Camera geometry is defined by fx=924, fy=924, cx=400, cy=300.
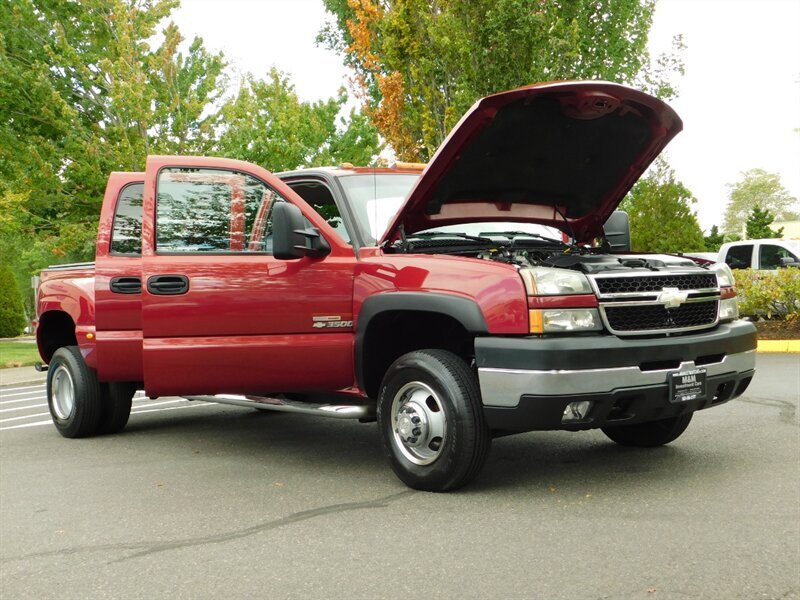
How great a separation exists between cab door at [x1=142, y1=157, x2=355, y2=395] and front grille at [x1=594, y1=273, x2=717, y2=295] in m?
1.62

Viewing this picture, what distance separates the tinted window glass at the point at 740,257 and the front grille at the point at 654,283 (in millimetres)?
15163

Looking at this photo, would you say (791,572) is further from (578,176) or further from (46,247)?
(46,247)

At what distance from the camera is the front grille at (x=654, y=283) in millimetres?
5102

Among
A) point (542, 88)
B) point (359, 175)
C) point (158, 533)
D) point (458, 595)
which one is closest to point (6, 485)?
point (158, 533)

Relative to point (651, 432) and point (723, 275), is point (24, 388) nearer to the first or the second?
point (651, 432)

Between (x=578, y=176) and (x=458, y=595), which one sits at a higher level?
(x=578, y=176)

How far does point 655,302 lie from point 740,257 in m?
15.9

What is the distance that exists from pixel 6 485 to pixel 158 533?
Result: 200cm

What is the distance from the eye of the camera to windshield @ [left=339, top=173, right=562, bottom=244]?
6090mm

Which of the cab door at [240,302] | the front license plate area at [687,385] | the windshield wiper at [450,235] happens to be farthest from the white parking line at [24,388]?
the front license plate area at [687,385]

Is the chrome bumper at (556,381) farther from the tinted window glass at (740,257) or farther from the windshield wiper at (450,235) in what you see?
the tinted window glass at (740,257)

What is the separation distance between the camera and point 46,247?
948 inches

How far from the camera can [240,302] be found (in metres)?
6.01

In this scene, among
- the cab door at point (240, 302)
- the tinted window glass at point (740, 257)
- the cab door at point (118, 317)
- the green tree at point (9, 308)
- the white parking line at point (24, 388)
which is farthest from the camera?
the green tree at point (9, 308)
